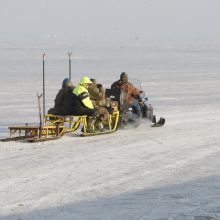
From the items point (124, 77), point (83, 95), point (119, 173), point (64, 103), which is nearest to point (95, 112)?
point (83, 95)

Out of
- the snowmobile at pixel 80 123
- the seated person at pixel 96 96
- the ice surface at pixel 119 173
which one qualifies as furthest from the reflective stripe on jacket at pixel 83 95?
the ice surface at pixel 119 173

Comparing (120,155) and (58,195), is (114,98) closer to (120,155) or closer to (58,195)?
(120,155)

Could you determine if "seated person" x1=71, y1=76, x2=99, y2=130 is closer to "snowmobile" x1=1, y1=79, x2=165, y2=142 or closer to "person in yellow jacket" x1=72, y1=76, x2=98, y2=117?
"person in yellow jacket" x1=72, y1=76, x2=98, y2=117

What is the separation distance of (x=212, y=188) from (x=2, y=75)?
2610cm

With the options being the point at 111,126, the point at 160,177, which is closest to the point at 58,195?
the point at 160,177

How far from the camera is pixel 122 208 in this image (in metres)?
8.22

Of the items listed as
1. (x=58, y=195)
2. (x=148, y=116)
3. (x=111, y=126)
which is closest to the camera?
(x=58, y=195)

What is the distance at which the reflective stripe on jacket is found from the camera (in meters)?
14.8

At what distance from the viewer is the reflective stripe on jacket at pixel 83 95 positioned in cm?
1480

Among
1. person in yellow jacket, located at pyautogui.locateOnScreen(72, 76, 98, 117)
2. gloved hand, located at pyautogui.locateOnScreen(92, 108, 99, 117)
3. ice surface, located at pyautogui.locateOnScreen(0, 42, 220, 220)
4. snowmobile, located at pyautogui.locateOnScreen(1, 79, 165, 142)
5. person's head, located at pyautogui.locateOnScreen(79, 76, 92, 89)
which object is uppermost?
person's head, located at pyautogui.locateOnScreen(79, 76, 92, 89)

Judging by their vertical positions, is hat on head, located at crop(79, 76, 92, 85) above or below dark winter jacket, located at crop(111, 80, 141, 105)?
above

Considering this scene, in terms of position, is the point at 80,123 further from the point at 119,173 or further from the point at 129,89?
the point at 119,173

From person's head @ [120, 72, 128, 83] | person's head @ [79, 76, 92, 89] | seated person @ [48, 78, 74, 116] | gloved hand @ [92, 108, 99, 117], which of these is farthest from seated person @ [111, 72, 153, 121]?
seated person @ [48, 78, 74, 116]

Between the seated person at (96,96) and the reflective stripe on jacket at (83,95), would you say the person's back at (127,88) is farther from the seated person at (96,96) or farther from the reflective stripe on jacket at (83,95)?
the reflective stripe on jacket at (83,95)
